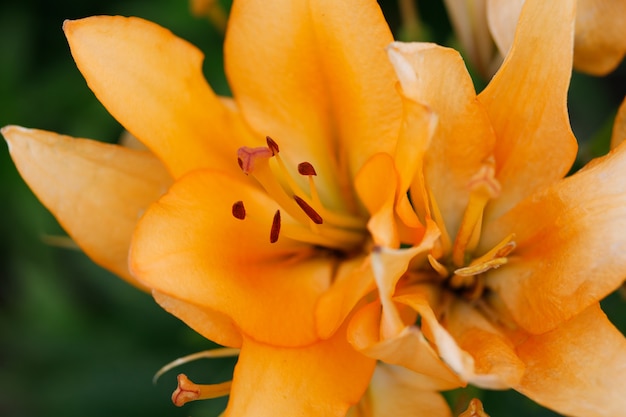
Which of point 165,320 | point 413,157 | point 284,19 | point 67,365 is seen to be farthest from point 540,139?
point 67,365

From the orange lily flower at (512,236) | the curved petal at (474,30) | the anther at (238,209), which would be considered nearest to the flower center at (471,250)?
the orange lily flower at (512,236)

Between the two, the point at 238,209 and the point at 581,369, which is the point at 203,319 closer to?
the point at 238,209

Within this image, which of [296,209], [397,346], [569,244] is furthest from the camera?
[296,209]

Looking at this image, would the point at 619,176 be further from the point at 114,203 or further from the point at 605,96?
the point at 605,96

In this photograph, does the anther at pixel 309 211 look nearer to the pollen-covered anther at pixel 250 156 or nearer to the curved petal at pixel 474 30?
the pollen-covered anther at pixel 250 156

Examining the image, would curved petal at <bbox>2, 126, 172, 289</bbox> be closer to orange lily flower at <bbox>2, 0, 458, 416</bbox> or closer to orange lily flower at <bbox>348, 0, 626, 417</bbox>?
orange lily flower at <bbox>2, 0, 458, 416</bbox>

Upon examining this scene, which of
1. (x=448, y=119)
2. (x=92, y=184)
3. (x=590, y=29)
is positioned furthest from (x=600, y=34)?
(x=92, y=184)

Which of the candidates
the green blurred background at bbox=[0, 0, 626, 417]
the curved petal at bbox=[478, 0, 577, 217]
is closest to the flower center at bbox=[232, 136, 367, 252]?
the curved petal at bbox=[478, 0, 577, 217]

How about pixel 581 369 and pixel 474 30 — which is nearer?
pixel 581 369
